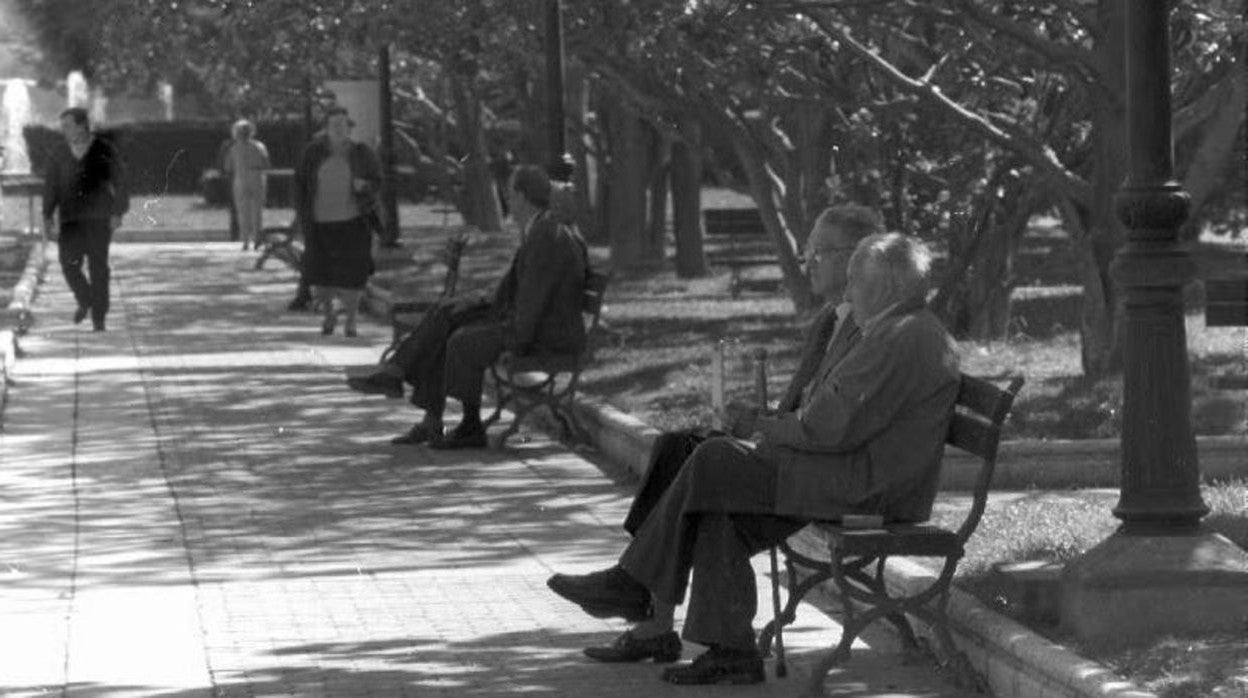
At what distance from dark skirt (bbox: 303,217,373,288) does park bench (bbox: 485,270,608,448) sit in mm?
6678

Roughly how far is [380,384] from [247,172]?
21165 mm

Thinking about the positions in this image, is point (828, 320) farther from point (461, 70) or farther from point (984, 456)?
point (461, 70)

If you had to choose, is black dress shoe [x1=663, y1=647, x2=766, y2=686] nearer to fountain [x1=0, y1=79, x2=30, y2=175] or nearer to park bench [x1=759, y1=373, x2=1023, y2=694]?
park bench [x1=759, y1=373, x2=1023, y2=694]

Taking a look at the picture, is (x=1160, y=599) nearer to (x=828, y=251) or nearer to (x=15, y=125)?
(x=828, y=251)

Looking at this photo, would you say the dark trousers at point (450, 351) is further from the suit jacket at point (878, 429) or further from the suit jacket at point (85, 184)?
the suit jacket at point (85, 184)

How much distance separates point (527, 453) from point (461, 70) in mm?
7263

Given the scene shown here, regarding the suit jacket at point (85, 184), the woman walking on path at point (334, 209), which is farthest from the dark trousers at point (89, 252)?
the woman walking on path at point (334, 209)

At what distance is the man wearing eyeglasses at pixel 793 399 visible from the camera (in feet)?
29.2

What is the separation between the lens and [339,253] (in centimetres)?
2234

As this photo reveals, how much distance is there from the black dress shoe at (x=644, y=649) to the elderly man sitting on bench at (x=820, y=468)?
23 cm

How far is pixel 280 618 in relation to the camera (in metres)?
9.84

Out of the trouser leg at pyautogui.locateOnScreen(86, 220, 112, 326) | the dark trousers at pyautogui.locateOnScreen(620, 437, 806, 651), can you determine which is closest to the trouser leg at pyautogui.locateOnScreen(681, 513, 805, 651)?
the dark trousers at pyautogui.locateOnScreen(620, 437, 806, 651)

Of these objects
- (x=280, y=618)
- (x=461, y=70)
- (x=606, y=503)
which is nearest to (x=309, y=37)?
(x=461, y=70)

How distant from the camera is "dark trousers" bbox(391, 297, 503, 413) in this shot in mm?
14742
